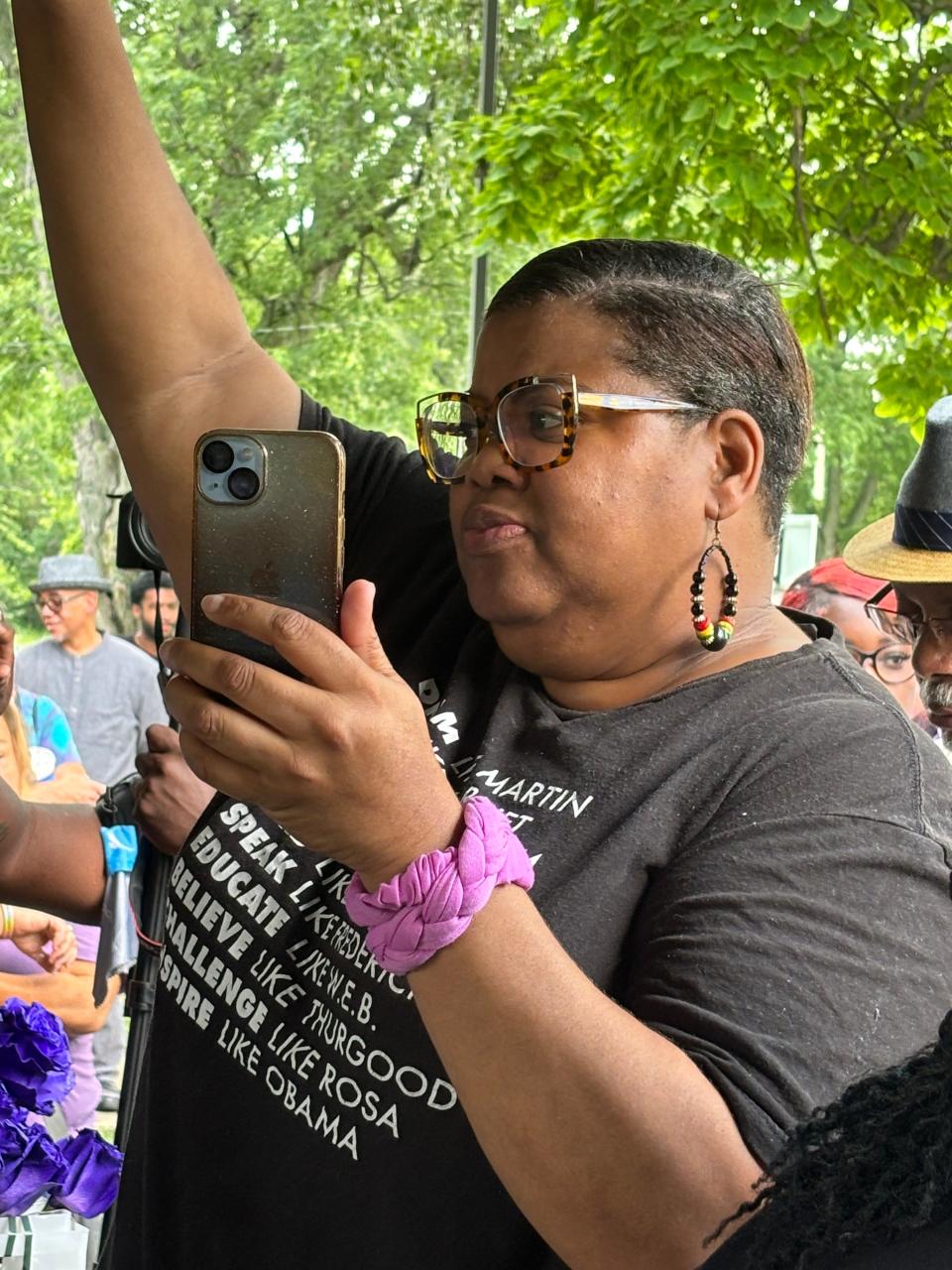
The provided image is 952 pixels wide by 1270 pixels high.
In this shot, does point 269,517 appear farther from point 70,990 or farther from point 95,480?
point 95,480

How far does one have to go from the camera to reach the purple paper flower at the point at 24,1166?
1.53 m

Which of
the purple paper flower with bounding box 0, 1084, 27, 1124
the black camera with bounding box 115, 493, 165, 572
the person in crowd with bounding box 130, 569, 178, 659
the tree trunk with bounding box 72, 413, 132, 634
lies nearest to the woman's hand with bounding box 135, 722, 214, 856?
the black camera with bounding box 115, 493, 165, 572

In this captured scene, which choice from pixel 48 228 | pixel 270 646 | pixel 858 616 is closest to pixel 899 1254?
pixel 270 646

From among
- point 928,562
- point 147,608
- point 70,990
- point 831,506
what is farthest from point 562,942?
point 831,506

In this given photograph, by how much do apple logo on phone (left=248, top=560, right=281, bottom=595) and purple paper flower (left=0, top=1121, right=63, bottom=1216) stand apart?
0.83 meters

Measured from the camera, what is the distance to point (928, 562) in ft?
8.25

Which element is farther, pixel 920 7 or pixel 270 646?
pixel 920 7

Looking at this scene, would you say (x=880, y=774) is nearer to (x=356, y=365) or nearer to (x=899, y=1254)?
(x=899, y=1254)

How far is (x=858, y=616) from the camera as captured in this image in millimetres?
4320

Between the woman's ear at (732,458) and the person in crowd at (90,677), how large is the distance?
14.5 feet

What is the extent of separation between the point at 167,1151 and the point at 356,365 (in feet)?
25.7

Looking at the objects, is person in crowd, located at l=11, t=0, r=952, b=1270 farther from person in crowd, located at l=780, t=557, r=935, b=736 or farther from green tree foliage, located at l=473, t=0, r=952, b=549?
green tree foliage, located at l=473, t=0, r=952, b=549

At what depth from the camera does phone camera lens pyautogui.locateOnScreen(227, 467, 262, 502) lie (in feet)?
3.19

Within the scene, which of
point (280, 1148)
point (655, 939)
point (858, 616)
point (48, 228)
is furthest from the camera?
point (858, 616)
